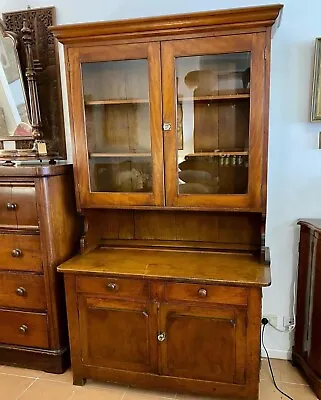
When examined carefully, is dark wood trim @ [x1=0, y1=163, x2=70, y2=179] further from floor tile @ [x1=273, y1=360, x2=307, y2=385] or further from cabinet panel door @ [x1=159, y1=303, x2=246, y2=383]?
floor tile @ [x1=273, y1=360, x2=307, y2=385]

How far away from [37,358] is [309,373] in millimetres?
1617

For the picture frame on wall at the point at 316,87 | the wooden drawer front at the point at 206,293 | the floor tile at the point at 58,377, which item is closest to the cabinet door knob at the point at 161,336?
the wooden drawer front at the point at 206,293

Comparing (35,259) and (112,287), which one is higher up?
(35,259)

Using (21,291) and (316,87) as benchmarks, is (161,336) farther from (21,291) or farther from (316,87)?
(316,87)

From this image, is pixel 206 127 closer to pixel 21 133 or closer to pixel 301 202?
pixel 301 202

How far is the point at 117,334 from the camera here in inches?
74.5

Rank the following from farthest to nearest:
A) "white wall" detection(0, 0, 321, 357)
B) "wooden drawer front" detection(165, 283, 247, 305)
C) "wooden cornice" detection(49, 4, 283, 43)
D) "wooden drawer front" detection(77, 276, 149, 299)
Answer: "white wall" detection(0, 0, 321, 357), "wooden drawer front" detection(77, 276, 149, 299), "wooden drawer front" detection(165, 283, 247, 305), "wooden cornice" detection(49, 4, 283, 43)

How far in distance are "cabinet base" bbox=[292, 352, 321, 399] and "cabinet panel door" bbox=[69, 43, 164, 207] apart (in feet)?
4.21

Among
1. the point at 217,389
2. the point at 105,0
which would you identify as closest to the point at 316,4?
the point at 105,0

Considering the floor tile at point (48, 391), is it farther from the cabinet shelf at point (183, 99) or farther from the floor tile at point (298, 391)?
the cabinet shelf at point (183, 99)

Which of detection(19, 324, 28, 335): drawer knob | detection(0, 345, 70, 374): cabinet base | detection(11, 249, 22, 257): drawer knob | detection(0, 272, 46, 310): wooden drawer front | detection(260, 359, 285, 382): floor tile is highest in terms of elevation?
detection(11, 249, 22, 257): drawer knob

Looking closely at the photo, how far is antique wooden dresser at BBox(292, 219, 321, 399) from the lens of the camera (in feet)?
6.15

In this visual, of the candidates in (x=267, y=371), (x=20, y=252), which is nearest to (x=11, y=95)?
(x=20, y=252)

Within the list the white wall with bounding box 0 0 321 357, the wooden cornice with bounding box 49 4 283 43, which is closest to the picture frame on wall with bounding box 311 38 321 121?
the white wall with bounding box 0 0 321 357
